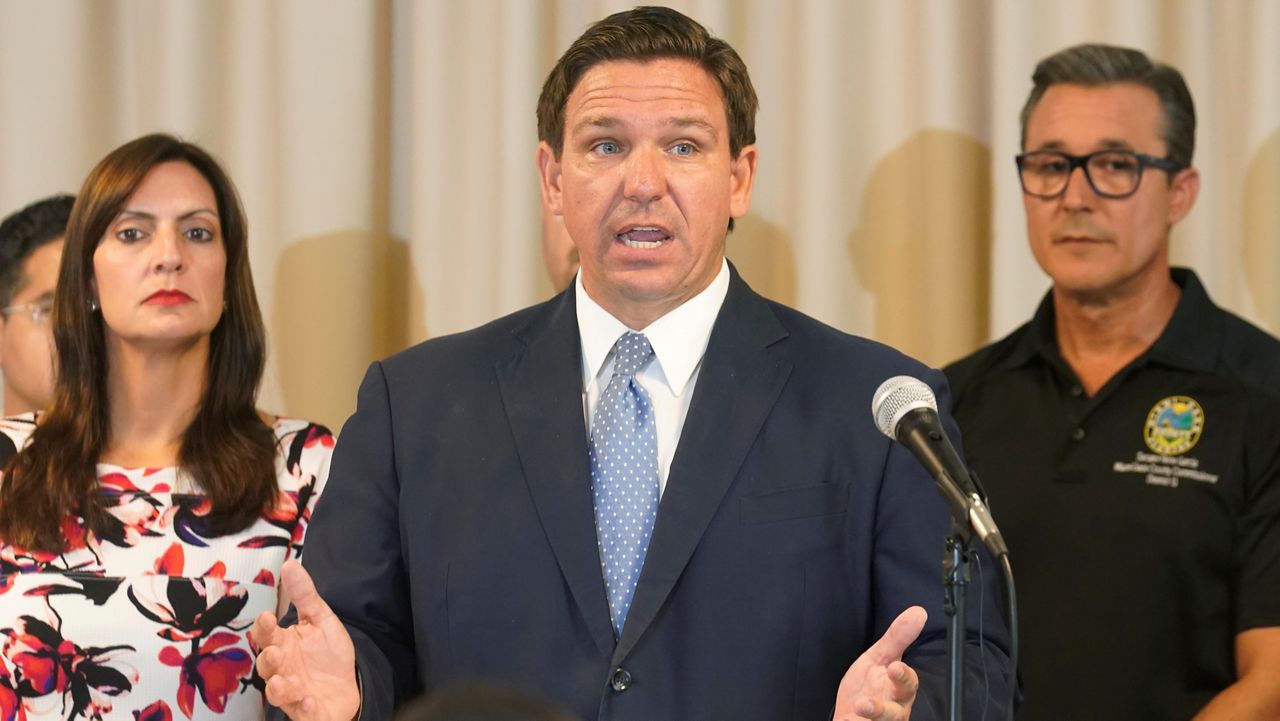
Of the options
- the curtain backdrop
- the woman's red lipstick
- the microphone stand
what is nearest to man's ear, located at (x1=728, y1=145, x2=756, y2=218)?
the microphone stand

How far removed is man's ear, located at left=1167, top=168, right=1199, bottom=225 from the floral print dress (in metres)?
1.91

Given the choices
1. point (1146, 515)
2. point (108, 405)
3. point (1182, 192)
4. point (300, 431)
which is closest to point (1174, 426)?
point (1146, 515)

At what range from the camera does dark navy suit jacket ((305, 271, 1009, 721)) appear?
7.52 feet

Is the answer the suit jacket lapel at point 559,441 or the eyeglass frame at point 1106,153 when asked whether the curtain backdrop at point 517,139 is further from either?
the suit jacket lapel at point 559,441

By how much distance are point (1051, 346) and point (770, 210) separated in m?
0.87

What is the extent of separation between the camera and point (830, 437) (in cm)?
240

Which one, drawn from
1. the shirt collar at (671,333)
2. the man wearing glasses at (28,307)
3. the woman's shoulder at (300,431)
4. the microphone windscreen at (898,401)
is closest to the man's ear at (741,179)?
the shirt collar at (671,333)

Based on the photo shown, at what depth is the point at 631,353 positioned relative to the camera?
98.7 inches

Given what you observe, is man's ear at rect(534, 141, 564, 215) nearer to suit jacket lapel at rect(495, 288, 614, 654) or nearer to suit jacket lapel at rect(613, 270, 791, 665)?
suit jacket lapel at rect(495, 288, 614, 654)

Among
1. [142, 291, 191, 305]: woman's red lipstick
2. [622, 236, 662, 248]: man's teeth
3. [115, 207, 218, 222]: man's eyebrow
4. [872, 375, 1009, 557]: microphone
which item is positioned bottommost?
[872, 375, 1009, 557]: microphone

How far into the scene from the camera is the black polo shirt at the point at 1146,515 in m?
3.14

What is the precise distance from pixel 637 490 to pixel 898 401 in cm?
55

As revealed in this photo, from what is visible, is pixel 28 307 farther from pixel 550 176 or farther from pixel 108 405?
pixel 550 176

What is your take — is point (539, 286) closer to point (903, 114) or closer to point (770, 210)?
point (770, 210)
